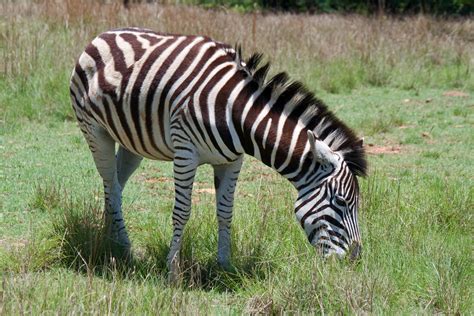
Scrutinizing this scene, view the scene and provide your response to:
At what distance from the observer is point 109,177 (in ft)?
21.6

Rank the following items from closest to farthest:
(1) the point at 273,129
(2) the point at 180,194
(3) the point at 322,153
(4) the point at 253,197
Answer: (3) the point at 322,153
(1) the point at 273,129
(2) the point at 180,194
(4) the point at 253,197

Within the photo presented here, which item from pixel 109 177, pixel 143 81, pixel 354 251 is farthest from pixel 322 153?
pixel 109 177

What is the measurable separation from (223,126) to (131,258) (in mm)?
1281

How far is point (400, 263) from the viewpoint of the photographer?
18.7ft

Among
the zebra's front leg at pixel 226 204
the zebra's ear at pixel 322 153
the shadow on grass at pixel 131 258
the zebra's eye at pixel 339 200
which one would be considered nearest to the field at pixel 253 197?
the shadow on grass at pixel 131 258

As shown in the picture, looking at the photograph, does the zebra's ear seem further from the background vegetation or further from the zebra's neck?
the background vegetation

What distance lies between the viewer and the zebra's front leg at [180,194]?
570 cm

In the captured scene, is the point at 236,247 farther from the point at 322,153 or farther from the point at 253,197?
the point at 253,197

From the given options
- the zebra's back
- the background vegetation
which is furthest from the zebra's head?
the background vegetation

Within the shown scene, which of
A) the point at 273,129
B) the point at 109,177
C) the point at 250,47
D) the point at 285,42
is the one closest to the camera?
the point at 273,129

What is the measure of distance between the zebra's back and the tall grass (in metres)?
4.69

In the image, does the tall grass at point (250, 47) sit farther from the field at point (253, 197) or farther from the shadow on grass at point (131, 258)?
the shadow on grass at point (131, 258)

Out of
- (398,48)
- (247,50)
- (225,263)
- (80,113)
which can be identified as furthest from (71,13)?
(225,263)

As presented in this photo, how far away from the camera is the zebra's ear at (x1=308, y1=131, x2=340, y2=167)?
5.37 metres
